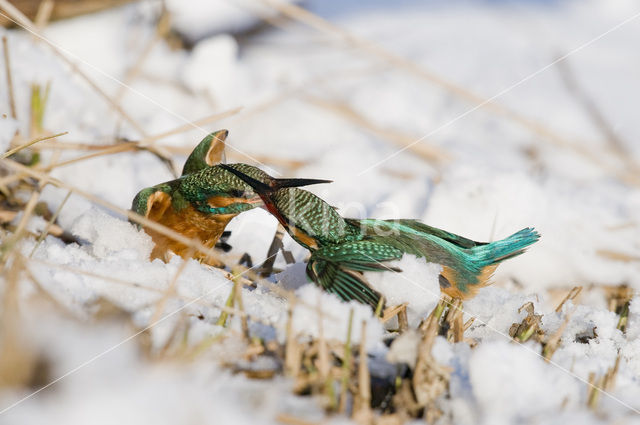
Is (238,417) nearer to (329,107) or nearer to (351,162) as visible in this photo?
(351,162)

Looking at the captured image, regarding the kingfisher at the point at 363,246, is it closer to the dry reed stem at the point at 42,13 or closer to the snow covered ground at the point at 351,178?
the snow covered ground at the point at 351,178

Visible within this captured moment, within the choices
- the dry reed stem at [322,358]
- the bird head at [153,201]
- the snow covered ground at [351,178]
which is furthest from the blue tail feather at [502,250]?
the bird head at [153,201]

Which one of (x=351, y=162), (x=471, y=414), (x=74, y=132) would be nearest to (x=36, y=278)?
(x=471, y=414)

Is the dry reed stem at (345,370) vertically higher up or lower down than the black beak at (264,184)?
lower down

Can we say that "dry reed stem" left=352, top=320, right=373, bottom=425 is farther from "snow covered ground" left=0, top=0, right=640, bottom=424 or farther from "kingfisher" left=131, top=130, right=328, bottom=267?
"kingfisher" left=131, top=130, right=328, bottom=267

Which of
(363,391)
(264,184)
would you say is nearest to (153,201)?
(264,184)

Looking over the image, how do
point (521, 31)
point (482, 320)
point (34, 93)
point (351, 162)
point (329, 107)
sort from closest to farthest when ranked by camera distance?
point (482, 320), point (34, 93), point (351, 162), point (329, 107), point (521, 31)

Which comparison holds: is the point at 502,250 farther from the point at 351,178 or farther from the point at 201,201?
the point at 351,178
